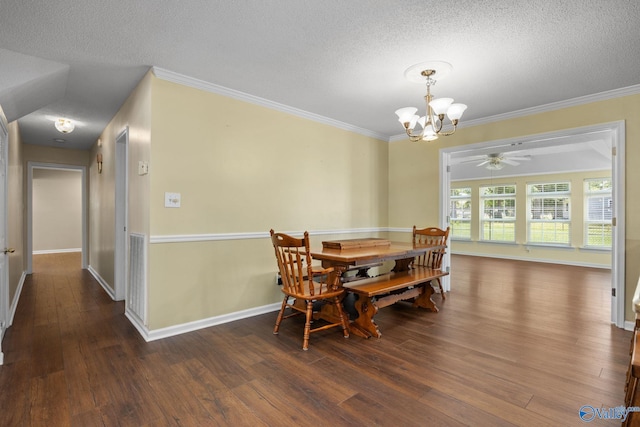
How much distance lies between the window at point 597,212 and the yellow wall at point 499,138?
4.79 meters

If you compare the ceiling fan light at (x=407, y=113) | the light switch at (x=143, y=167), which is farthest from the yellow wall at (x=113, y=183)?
the ceiling fan light at (x=407, y=113)

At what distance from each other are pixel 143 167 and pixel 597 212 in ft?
29.1

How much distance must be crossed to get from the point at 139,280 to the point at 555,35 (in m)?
3.90

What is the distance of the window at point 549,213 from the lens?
742cm

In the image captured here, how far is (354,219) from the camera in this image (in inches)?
182

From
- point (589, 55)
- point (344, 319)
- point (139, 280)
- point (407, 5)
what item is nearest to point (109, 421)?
point (139, 280)

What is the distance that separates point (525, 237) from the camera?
7.96 m

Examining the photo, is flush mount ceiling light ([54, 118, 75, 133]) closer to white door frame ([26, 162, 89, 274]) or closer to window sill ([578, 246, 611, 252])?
white door frame ([26, 162, 89, 274])

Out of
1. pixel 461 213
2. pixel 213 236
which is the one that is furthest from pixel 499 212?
pixel 213 236

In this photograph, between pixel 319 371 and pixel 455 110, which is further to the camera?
pixel 455 110

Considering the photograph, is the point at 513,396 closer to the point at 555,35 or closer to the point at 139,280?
the point at 555,35

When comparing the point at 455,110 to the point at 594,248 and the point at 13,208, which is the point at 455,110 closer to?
the point at 13,208

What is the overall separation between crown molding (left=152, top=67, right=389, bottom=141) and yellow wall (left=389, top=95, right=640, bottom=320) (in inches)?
35.9

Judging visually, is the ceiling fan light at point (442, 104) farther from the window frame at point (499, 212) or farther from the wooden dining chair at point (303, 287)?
the window frame at point (499, 212)
